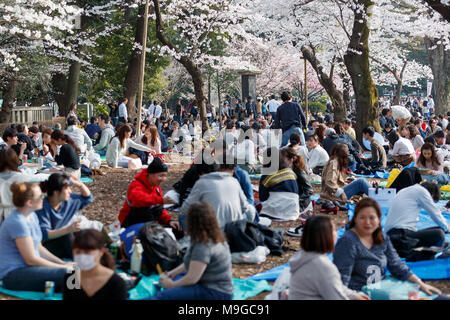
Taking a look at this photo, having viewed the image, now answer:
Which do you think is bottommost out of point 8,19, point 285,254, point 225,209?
point 285,254

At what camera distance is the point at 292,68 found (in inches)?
1432

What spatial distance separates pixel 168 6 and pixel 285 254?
628 inches

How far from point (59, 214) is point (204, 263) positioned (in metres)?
2.25

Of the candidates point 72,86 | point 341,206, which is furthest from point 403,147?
point 72,86

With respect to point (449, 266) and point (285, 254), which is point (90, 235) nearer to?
point (285, 254)

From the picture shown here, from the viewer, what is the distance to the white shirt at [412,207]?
6.37 m

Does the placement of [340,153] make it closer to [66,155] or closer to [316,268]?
[66,155]

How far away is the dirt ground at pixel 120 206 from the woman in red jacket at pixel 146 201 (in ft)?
3.43

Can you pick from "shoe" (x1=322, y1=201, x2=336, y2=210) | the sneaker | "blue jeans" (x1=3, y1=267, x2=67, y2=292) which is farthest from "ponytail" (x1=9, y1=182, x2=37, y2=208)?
"shoe" (x1=322, y1=201, x2=336, y2=210)

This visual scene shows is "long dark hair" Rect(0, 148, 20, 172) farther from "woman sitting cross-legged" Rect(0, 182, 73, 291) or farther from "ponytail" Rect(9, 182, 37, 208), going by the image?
"ponytail" Rect(9, 182, 37, 208)

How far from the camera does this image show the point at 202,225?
4352mm

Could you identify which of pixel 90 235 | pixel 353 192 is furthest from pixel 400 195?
pixel 90 235

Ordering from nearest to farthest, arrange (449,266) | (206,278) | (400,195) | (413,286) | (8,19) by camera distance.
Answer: (206,278)
(413,286)
(449,266)
(400,195)
(8,19)

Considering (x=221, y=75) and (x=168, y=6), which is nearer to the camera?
(x=168, y=6)
